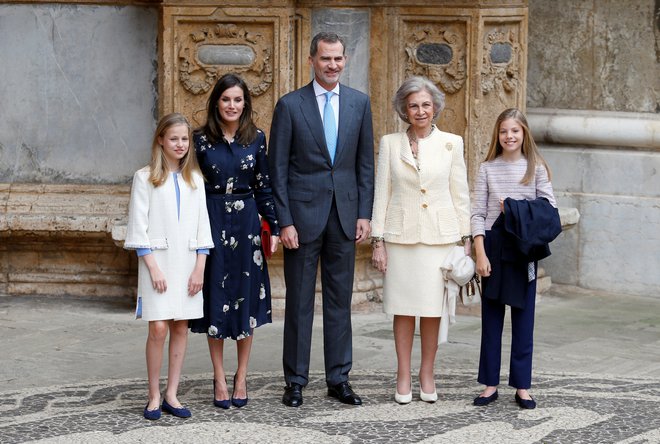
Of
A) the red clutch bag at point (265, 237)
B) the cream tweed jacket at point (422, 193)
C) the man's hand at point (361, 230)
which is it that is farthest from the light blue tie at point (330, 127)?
the red clutch bag at point (265, 237)

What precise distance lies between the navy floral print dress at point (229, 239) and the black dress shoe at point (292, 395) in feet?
1.19

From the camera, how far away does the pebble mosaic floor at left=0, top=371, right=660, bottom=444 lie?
21.5ft

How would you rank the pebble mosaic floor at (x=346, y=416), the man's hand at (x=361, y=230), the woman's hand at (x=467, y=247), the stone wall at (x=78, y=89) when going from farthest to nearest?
1. the stone wall at (x=78, y=89)
2. the man's hand at (x=361, y=230)
3. the woman's hand at (x=467, y=247)
4. the pebble mosaic floor at (x=346, y=416)

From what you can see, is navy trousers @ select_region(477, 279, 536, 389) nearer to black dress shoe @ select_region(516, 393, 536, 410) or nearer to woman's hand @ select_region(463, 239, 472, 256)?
black dress shoe @ select_region(516, 393, 536, 410)

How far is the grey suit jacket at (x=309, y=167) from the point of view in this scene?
286 inches

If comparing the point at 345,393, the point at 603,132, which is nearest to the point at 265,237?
the point at 345,393

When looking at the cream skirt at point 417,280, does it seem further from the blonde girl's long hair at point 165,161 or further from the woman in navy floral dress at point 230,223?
the blonde girl's long hair at point 165,161

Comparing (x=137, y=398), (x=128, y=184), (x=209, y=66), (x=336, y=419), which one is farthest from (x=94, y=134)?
(x=336, y=419)

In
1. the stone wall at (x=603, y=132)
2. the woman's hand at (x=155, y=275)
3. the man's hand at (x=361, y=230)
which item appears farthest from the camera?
the stone wall at (x=603, y=132)

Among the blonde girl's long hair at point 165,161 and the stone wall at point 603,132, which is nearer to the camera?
the blonde girl's long hair at point 165,161

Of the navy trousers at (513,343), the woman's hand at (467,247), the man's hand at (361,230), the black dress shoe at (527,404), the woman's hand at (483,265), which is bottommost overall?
the black dress shoe at (527,404)

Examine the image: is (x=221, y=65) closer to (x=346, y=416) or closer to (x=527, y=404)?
(x=346, y=416)

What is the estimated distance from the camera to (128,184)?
10.3 m

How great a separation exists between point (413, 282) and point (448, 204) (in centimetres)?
43
